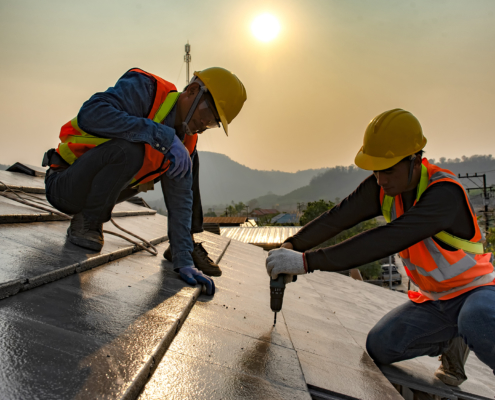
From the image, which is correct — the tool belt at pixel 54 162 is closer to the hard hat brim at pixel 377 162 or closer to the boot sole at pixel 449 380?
the hard hat brim at pixel 377 162

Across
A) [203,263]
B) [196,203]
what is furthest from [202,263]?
[196,203]

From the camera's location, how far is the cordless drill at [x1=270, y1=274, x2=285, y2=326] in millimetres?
2002

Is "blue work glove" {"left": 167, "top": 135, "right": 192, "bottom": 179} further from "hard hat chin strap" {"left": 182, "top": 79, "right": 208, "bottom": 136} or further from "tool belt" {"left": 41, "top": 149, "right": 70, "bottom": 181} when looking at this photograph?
"tool belt" {"left": 41, "top": 149, "right": 70, "bottom": 181}

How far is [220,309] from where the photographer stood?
2.03m

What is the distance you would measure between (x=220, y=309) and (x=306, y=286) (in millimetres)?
1809

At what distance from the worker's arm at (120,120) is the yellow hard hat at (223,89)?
1.44ft

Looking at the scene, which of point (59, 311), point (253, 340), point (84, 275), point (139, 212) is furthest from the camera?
point (139, 212)

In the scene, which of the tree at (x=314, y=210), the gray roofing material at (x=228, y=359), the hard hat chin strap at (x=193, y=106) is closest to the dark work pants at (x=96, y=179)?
the hard hat chin strap at (x=193, y=106)

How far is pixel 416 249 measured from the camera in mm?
2154

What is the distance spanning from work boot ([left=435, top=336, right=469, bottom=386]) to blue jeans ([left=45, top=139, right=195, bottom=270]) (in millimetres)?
1806

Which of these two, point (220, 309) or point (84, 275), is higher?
point (84, 275)

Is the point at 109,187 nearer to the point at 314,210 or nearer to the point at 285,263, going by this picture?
the point at 285,263

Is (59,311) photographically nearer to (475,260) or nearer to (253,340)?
(253,340)

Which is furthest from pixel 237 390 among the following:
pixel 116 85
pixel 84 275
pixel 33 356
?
pixel 116 85
